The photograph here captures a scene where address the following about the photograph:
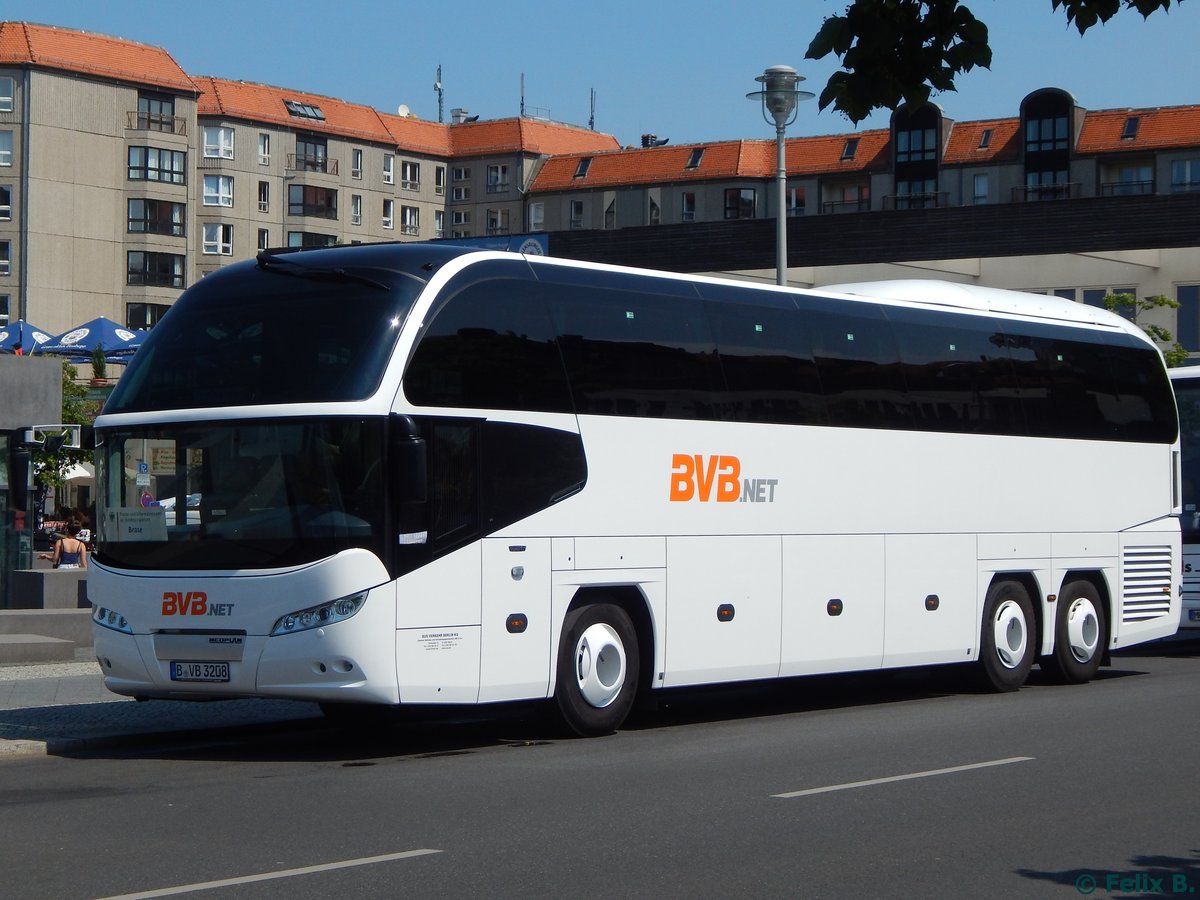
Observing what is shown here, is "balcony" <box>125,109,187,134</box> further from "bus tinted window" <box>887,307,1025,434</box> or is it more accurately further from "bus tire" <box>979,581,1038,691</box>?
"bus tire" <box>979,581,1038,691</box>

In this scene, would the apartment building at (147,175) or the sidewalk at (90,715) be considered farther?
the apartment building at (147,175)

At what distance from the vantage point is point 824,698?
1873cm

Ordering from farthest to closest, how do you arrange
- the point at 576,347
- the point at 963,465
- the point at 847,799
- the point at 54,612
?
1. the point at 54,612
2. the point at 963,465
3. the point at 576,347
4. the point at 847,799

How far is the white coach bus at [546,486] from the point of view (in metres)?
12.9

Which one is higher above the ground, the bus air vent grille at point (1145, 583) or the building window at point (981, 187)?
the building window at point (981, 187)

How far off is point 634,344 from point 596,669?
2.65m

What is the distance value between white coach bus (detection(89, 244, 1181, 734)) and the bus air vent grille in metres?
2.13

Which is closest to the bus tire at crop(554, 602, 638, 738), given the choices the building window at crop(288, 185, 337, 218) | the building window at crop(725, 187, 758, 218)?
the building window at crop(288, 185, 337, 218)

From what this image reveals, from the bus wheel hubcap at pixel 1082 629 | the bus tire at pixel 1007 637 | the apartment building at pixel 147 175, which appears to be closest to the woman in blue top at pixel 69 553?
the bus tire at pixel 1007 637

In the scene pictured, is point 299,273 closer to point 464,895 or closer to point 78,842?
point 78,842

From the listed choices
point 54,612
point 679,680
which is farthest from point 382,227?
point 679,680

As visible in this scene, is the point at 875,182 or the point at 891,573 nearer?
the point at 891,573

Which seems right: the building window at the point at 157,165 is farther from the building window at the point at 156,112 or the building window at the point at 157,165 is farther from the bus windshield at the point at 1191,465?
the bus windshield at the point at 1191,465

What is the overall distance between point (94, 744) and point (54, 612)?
9172mm
